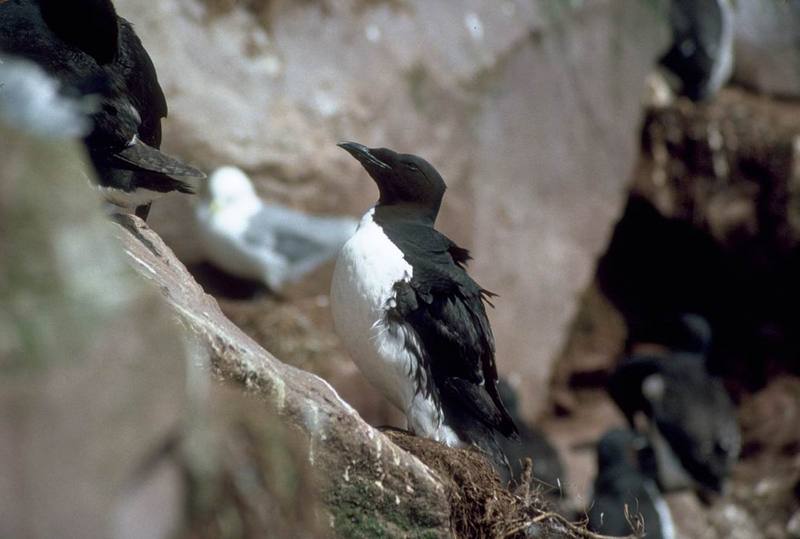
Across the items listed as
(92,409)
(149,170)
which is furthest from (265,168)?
(92,409)

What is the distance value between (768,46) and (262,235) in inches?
195

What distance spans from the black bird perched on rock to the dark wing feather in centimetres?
87

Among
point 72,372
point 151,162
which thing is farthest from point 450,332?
point 72,372

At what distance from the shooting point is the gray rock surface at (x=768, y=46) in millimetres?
11359

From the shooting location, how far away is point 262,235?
859cm

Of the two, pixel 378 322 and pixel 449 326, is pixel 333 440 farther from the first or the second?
pixel 449 326

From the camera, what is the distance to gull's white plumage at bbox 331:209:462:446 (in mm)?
4742

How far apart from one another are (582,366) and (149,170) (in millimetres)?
7337

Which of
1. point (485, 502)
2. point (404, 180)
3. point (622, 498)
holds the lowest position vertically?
point (485, 502)

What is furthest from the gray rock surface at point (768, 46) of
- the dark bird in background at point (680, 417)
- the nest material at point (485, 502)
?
the nest material at point (485, 502)

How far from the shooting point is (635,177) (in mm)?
11250

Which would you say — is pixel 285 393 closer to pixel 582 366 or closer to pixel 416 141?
pixel 416 141

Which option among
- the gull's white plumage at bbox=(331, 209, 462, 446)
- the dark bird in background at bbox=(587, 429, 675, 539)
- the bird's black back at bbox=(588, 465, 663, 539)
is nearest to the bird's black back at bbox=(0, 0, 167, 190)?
the gull's white plumage at bbox=(331, 209, 462, 446)

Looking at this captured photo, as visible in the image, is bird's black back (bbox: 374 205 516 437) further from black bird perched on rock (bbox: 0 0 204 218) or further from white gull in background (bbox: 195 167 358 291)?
white gull in background (bbox: 195 167 358 291)
